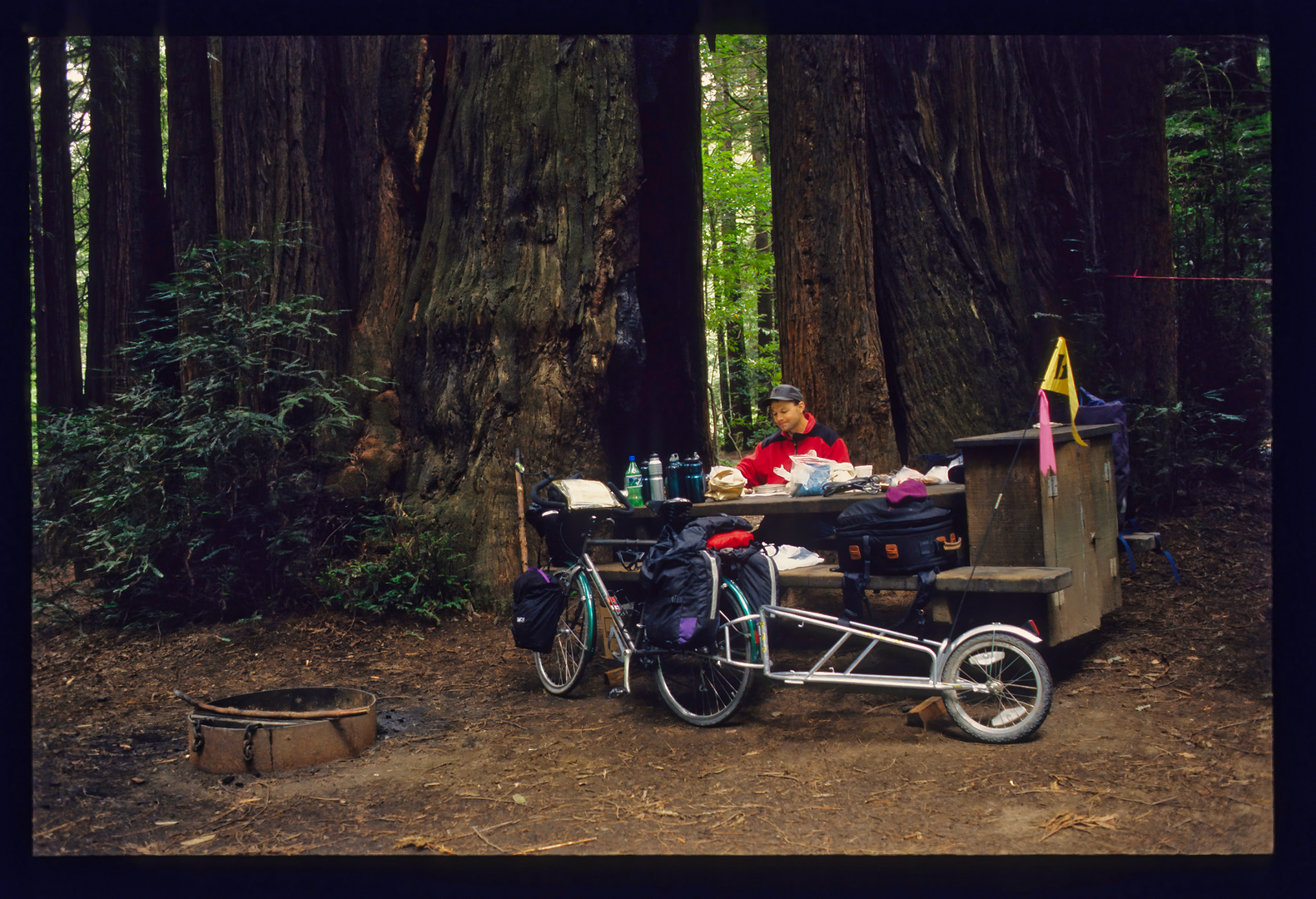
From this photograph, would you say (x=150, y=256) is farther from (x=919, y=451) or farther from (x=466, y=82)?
(x=919, y=451)

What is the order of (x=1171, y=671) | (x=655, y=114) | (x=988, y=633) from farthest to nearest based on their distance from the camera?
(x=655, y=114), (x=1171, y=671), (x=988, y=633)

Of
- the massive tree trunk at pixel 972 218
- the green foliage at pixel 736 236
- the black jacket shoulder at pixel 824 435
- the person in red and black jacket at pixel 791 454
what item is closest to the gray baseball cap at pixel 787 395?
the person in red and black jacket at pixel 791 454

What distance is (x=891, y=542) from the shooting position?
4.35 metres

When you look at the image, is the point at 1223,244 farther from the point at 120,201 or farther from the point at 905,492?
the point at 120,201

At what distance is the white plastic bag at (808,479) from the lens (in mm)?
5160

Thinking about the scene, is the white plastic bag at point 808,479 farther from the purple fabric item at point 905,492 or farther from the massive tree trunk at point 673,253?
the massive tree trunk at point 673,253

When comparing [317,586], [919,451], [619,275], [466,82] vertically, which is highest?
[466,82]

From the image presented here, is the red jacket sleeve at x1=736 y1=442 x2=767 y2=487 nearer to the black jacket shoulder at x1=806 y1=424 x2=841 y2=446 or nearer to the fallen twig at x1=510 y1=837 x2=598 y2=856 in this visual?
the black jacket shoulder at x1=806 y1=424 x2=841 y2=446

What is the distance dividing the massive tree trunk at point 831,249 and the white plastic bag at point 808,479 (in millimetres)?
1764

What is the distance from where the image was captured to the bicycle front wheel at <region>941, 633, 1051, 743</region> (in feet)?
12.7

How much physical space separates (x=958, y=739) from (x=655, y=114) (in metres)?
6.18

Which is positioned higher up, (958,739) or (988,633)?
(988,633)

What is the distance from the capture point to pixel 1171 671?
15.6ft
